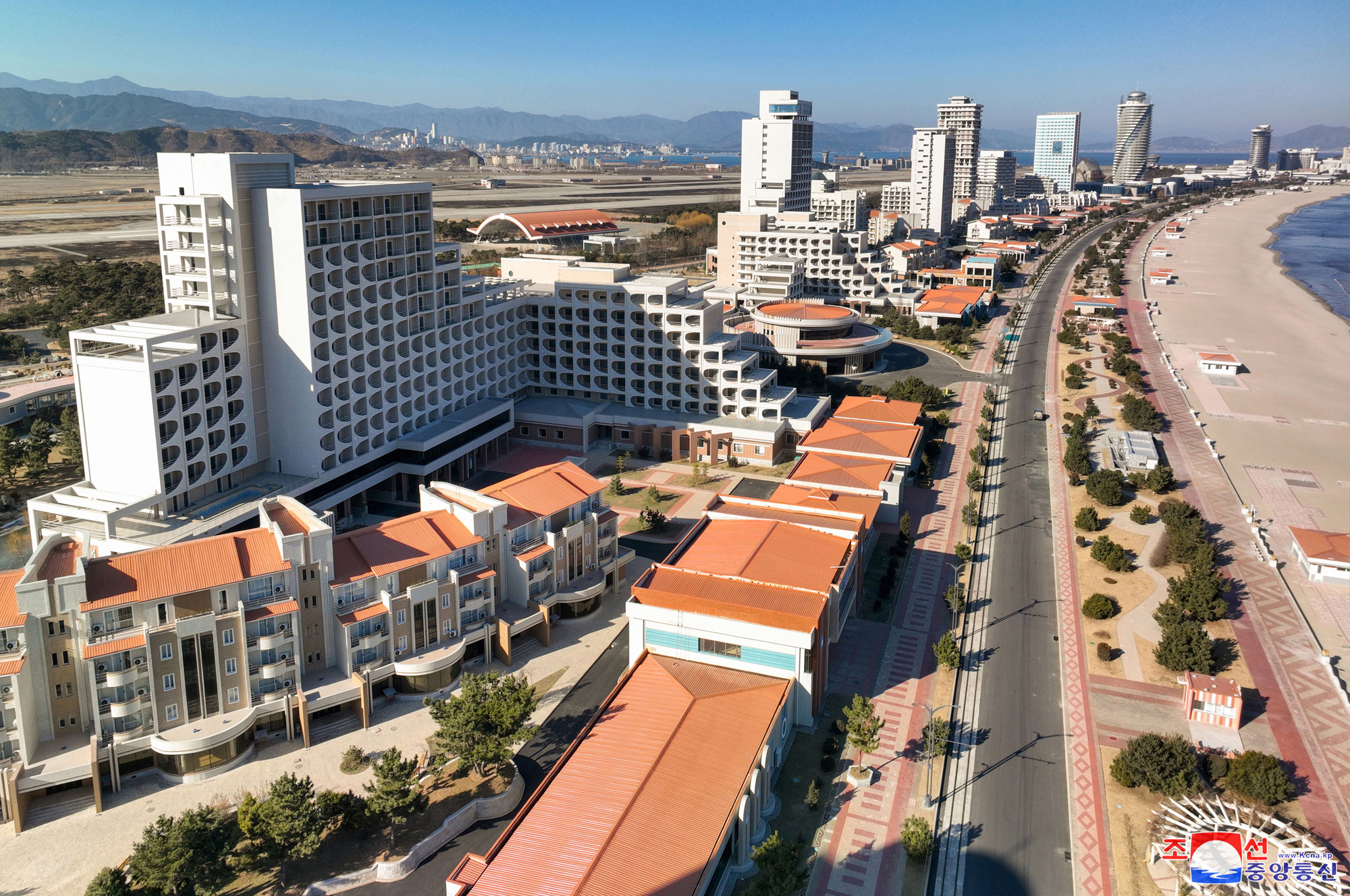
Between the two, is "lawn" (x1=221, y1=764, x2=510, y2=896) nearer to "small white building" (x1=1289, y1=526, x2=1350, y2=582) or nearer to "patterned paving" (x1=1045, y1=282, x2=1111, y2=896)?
"patterned paving" (x1=1045, y1=282, x2=1111, y2=896)

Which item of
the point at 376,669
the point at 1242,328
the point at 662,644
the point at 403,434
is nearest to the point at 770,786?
the point at 662,644

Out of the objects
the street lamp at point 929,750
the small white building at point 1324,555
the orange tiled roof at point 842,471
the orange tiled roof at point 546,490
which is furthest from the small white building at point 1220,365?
the orange tiled roof at point 546,490

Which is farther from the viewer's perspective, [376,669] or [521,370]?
[521,370]

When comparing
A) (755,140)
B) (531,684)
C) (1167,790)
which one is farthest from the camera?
(755,140)

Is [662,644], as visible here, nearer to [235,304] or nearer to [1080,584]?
[1080,584]

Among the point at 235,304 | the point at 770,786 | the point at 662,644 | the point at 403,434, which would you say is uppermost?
the point at 235,304

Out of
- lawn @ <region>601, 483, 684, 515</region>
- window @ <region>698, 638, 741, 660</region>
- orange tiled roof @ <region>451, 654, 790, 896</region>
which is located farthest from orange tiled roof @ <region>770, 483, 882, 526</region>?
orange tiled roof @ <region>451, 654, 790, 896</region>

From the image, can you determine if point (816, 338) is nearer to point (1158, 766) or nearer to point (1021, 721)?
point (1021, 721)
